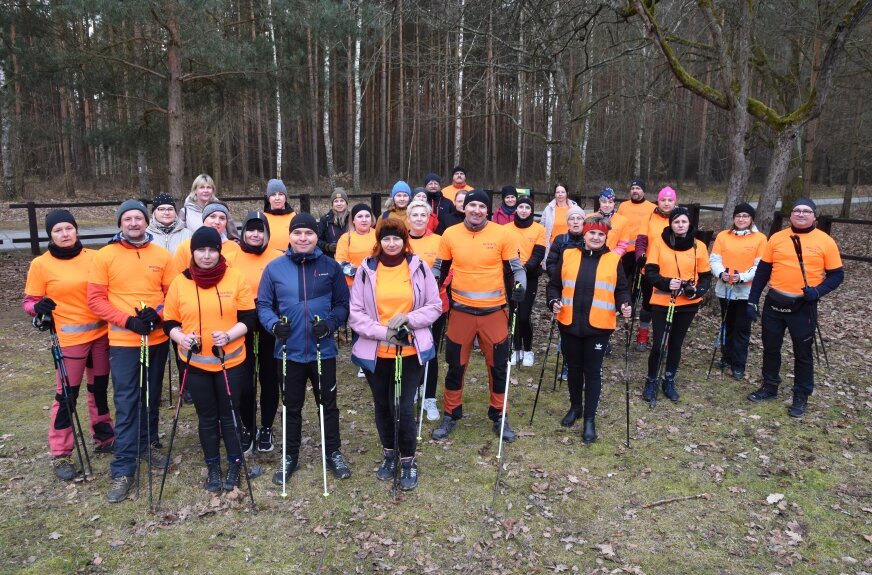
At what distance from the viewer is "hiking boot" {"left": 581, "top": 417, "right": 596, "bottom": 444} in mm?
5324

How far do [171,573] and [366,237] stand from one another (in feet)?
11.9

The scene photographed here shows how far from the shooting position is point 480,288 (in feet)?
17.0

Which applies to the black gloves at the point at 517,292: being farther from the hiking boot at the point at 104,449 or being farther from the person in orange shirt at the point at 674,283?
the hiking boot at the point at 104,449

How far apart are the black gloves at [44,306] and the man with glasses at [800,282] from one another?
21.4ft

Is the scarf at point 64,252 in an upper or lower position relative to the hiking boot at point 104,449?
upper

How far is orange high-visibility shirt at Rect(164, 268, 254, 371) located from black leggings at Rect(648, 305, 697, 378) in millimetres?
4206

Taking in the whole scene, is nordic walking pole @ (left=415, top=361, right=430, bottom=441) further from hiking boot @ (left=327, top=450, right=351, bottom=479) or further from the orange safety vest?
the orange safety vest

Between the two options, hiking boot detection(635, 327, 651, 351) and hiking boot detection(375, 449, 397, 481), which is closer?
hiking boot detection(375, 449, 397, 481)

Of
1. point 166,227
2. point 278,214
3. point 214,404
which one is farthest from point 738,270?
point 166,227

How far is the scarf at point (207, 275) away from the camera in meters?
4.12

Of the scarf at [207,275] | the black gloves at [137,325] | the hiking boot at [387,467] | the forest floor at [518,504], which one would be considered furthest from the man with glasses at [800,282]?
the black gloves at [137,325]

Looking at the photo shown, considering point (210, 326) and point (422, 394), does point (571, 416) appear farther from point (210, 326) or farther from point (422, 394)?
point (210, 326)

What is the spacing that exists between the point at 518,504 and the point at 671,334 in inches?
108

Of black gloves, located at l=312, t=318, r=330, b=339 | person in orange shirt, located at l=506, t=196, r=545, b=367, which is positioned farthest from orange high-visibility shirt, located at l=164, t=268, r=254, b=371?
person in orange shirt, located at l=506, t=196, r=545, b=367
